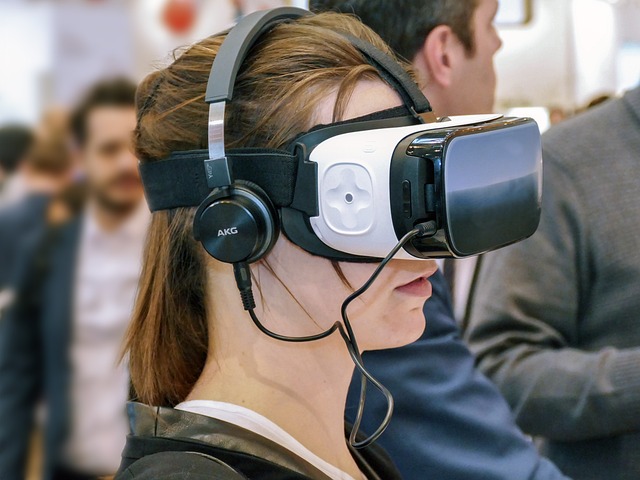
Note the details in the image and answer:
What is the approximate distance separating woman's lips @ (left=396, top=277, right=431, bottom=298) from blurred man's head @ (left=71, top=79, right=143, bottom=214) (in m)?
0.61

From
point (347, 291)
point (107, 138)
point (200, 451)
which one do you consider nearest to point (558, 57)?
point (107, 138)

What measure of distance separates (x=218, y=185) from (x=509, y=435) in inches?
24.7

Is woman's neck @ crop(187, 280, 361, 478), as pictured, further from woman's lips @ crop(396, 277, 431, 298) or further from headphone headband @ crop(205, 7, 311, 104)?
headphone headband @ crop(205, 7, 311, 104)

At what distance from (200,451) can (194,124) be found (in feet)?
1.14

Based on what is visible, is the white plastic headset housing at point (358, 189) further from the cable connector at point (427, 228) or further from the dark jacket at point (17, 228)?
the dark jacket at point (17, 228)

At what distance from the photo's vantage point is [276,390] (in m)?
0.98

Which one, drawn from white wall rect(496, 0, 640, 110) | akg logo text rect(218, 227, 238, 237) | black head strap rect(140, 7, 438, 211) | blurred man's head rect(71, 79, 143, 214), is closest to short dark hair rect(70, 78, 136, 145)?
blurred man's head rect(71, 79, 143, 214)

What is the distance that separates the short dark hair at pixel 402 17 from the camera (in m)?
1.52

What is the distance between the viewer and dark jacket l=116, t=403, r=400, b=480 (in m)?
0.86

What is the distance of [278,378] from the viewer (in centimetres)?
99

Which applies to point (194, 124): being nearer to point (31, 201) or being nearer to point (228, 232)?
point (228, 232)

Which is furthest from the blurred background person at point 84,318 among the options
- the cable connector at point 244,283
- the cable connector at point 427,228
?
the cable connector at point 427,228

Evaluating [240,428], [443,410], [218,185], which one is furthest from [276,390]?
[443,410]

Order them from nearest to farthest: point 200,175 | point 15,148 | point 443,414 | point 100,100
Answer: point 200,175
point 443,414
point 15,148
point 100,100
